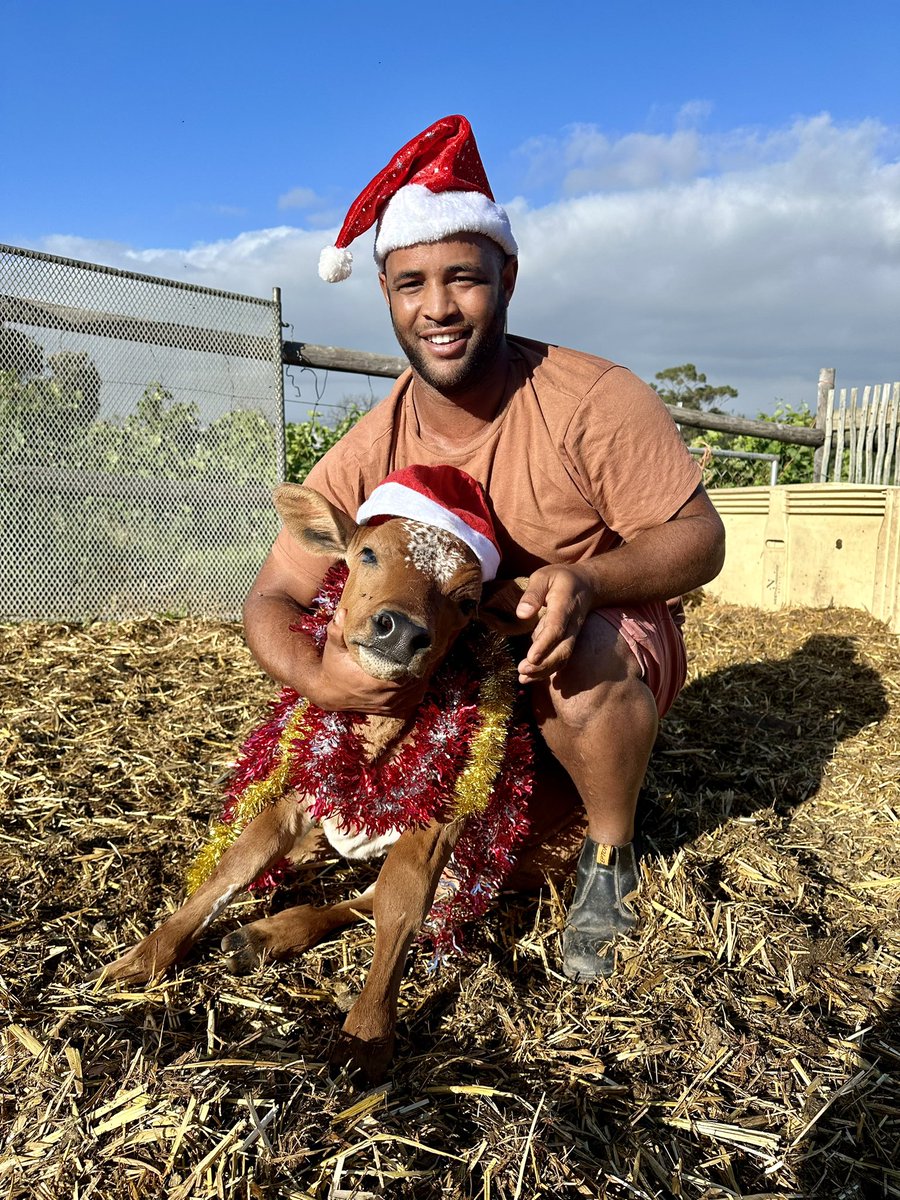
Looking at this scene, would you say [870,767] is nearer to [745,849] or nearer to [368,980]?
[745,849]

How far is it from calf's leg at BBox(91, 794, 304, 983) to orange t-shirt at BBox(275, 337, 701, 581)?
83 cm

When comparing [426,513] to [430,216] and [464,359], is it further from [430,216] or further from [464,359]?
[430,216]

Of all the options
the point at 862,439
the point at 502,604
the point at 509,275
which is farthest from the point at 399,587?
the point at 862,439

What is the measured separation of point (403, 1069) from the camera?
85.2 inches

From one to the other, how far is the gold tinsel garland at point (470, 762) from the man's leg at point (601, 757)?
18 cm

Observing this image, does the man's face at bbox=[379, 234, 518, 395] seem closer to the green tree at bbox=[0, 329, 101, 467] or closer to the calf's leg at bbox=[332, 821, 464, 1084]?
the calf's leg at bbox=[332, 821, 464, 1084]

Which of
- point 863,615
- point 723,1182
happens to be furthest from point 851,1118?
point 863,615

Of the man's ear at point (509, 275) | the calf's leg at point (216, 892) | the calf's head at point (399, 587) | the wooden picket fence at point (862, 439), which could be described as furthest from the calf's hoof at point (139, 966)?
the wooden picket fence at point (862, 439)

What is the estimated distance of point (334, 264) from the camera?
3104 mm

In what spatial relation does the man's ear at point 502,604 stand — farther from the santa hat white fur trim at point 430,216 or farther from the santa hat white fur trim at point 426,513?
the santa hat white fur trim at point 430,216

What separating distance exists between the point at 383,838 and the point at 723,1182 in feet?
4.08

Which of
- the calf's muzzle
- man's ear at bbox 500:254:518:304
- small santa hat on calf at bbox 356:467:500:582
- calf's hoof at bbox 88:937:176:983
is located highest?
man's ear at bbox 500:254:518:304

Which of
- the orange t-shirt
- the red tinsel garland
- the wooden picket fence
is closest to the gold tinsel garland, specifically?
the red tinsel garland

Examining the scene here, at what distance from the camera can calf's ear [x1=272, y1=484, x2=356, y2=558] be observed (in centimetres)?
A: 253
